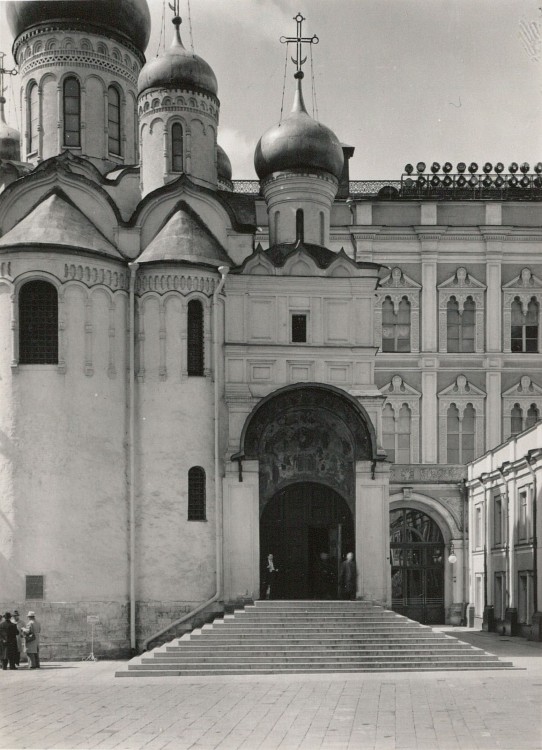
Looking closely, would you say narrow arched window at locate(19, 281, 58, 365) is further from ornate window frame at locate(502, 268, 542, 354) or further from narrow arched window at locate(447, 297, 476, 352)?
ornate window frame at locate(502, 268, 542, 354)

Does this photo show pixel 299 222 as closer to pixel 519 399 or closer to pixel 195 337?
pixel 195 337

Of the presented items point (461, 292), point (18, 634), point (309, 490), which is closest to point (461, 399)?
point (461, 292)

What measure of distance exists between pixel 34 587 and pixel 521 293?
26.3 m

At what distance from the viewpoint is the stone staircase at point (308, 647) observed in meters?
24.2

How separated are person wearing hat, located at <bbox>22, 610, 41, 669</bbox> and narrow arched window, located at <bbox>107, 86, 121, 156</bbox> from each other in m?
14.3

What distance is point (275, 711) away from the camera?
18547mm

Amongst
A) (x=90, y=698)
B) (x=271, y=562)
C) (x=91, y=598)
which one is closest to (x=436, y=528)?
(x=271, y=562)

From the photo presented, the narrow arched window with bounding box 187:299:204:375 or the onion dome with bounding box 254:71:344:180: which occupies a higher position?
the onion dome with bounding box 254:71:344:180

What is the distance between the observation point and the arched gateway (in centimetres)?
2886

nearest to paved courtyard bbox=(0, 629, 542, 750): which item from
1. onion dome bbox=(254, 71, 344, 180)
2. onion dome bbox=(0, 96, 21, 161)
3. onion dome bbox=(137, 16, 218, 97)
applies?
onion dome bbox=(254, 71, 344, 180)

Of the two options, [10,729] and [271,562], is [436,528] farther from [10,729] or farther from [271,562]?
[10,729]

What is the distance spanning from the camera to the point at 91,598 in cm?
2758

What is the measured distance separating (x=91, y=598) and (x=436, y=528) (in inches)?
717

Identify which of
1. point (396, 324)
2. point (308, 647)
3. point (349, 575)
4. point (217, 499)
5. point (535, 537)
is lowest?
point (308, 647)
